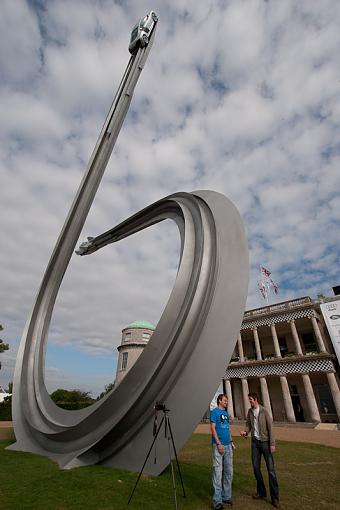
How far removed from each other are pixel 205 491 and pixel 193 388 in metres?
1.79

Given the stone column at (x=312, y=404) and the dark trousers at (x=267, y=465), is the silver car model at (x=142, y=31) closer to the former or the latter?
the dark trousers at (x=267, y=465)

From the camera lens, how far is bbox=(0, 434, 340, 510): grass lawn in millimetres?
4453

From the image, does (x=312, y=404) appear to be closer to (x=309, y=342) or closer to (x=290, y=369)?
(x=290, y=369)

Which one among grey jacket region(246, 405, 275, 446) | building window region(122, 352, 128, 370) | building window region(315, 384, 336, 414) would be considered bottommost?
grey jacket region(246, 405, 275, 446)

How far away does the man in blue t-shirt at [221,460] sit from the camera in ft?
14.6

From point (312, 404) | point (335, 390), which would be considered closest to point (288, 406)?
point (312, 404)

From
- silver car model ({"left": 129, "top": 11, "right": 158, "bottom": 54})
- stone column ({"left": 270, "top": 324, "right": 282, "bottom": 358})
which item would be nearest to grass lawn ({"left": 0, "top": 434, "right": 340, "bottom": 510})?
silver car model ({"left": 129, "top": 11, "right": 158, "bottom": 54})

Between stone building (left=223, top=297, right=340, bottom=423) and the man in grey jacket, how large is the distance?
25088 millimetres

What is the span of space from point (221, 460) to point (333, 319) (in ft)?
85.7

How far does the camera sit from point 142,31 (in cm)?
1581

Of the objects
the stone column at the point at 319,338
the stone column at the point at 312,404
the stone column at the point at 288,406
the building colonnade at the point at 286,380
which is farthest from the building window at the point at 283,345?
the stone column at the point at 312,404

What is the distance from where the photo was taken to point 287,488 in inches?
226

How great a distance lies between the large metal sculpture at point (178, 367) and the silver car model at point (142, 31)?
12.2 metres

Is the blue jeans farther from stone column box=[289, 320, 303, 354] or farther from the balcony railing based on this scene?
the balcony railing
